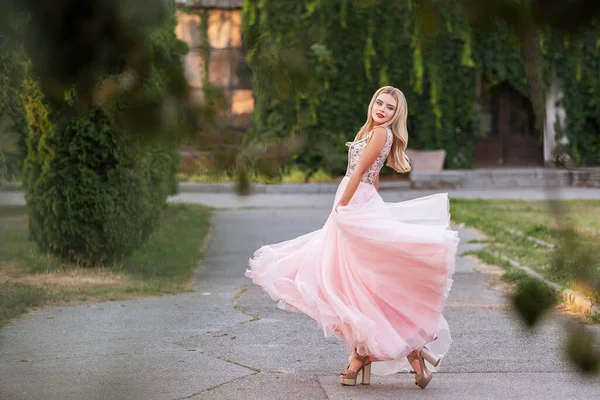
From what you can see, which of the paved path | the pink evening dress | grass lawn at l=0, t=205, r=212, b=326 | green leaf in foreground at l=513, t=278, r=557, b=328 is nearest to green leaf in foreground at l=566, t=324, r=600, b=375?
green leaf in foreground at l=513, t=278, r=557, b=328

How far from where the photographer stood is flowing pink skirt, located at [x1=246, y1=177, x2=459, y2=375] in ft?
19.1

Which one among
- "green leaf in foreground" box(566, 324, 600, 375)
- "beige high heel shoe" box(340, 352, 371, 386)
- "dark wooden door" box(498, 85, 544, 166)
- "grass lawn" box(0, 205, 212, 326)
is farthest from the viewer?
"dark wooden door" box(498, 85, 544, 166)

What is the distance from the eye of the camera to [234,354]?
7016 millimetres

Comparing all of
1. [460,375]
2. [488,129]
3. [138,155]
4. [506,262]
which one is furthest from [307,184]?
[138,155]

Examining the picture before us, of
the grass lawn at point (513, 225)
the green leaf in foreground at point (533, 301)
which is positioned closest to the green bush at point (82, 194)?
the grass lawn at point (513, 225)

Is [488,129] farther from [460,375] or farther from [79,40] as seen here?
[79,40]

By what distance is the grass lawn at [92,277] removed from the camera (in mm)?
9230

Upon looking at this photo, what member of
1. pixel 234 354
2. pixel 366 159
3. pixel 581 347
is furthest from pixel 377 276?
pixel 581 347

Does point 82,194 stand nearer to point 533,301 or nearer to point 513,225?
point 513,225

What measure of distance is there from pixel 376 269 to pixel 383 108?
A: 0.89 meters

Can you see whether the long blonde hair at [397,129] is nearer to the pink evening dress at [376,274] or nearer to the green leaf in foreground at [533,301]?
the pink evening dress at [376,274]

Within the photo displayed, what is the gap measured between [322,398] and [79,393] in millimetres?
1299

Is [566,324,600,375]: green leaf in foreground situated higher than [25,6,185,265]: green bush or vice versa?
[566,324,600,375]: green leaf in foreground

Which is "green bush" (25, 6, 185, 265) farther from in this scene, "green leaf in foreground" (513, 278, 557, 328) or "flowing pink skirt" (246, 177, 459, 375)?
"green leaf in foreground" (513, 278, 557, 328)
